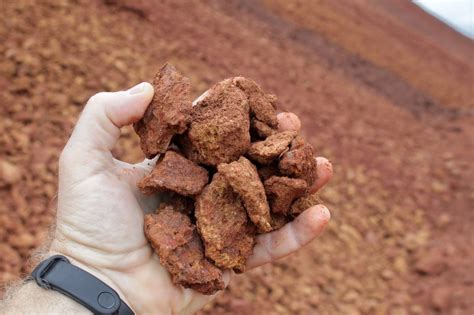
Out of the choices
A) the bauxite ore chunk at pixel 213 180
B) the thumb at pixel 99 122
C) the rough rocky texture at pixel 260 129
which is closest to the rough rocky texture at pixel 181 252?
the bauxite ore chunk at pixel 213 180

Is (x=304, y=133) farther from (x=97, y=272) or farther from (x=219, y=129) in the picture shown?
(x=97, y=272)

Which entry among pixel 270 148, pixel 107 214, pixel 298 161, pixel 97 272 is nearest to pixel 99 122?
pixel 107 214

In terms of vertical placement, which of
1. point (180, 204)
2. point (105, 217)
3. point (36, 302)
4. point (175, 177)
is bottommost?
point (36, 302)

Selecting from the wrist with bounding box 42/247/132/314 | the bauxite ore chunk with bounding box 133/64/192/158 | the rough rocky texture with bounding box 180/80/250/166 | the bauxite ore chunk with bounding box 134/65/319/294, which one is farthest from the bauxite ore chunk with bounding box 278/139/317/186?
the wrist with bounding box 42/247/132/314

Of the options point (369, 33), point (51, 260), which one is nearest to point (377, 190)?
point (51, 260)

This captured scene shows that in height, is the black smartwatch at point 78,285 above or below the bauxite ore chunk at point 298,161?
below

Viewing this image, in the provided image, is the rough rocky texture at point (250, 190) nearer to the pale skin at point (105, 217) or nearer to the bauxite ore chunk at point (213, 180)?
the bauxite ore chunk at point (213, 180)
